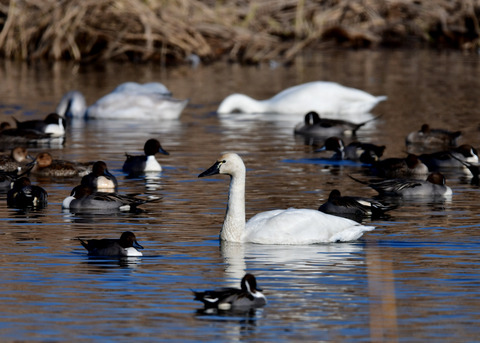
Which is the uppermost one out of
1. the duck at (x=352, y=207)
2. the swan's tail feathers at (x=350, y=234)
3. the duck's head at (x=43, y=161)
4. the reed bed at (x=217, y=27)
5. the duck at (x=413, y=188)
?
the reed bed at (x=217, y=27)

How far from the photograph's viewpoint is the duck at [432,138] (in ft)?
62.6

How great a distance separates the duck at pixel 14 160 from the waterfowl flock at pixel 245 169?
1cm

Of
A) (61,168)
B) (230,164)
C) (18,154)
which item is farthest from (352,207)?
(18,154)

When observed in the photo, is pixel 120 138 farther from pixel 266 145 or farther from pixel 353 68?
pixel 353 68

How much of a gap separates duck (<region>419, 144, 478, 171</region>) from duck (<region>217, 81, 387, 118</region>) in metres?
7.06

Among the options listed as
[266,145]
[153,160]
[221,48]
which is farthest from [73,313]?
[221,48]

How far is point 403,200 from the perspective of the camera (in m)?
14.0

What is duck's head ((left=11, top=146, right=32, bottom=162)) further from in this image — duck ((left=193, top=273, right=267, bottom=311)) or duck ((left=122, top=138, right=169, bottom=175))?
duck ((left=193, top=273, right=267, bottom=311))

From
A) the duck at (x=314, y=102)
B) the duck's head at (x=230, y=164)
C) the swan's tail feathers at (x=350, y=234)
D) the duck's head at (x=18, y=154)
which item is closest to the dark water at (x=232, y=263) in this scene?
the swan's tail feathers at (x=350, y=234)

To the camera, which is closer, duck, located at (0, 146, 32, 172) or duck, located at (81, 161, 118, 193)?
duck, located at (81, 161, 118, 193)

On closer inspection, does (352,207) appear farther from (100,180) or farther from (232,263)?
(100,180)

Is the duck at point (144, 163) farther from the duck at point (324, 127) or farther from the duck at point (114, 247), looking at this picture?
the duck at point (114, 247)

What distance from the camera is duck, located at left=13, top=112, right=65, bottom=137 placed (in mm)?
20047

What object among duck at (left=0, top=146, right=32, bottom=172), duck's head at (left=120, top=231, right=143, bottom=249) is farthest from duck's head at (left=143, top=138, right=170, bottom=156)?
duck's head at (left=120, top=231, right=143, bottom=249)
